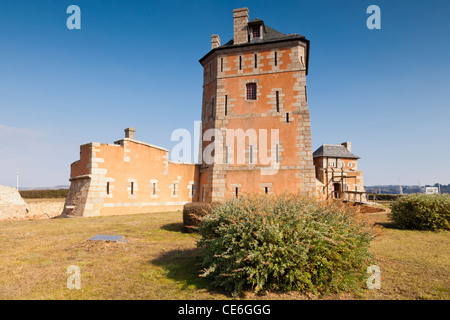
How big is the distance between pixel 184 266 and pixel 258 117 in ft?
44.2

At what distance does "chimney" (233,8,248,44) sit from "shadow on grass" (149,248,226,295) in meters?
16.7

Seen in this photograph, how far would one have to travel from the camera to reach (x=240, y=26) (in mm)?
19203

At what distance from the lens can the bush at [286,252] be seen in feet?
15.0

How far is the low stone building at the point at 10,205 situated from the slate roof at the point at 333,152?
3251 centimetres

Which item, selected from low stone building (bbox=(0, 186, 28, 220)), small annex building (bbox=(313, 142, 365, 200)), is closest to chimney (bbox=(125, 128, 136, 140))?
low stone building (bbox=(0, 186, 28, 220))

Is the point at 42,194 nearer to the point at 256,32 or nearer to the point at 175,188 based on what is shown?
the point at 175,188

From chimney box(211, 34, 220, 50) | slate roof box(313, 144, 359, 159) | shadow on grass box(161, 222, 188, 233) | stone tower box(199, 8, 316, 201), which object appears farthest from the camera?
slate roof box(313, 144, 359, 159)

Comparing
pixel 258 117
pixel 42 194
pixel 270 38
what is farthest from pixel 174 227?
pixel 42 194

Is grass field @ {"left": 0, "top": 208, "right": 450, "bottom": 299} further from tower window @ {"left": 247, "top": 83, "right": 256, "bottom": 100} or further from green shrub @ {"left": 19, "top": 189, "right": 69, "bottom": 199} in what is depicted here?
green shrub @ {"left": 19, "top": 189, "right": 69, "bottom": 199}

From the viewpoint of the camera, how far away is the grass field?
473cm

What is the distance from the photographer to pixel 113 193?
→ 664 inches

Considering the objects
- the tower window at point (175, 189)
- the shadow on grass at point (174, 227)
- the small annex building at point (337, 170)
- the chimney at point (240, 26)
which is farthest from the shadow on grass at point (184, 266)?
the small annex building at point (337, 170)

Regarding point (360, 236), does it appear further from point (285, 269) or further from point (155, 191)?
point (155, 191)
